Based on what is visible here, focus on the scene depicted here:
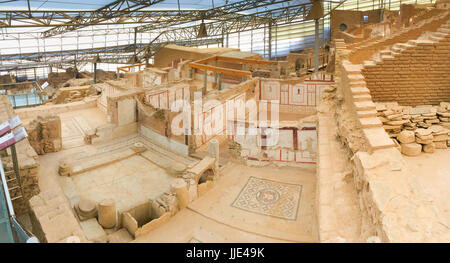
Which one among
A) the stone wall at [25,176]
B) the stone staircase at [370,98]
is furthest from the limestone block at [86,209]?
the stone staircase at [370,98]

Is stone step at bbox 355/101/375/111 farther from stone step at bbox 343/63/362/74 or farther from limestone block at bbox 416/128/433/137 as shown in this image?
stone step at bbox 343/63/362/74

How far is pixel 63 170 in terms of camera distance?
9828 mm

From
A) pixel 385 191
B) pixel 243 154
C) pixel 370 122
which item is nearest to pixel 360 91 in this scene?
pixel 370 122

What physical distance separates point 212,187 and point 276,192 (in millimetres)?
1598

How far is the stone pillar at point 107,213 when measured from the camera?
7.41 meters

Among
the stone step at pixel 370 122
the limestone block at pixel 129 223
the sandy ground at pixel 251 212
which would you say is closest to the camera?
the stone step at pixel 370 122

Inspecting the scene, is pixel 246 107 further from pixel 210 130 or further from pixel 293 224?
pixel 293 224

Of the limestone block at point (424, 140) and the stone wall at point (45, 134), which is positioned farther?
the stone wall at point (45, 134)

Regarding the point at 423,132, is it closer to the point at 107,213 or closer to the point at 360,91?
the point at 360,91

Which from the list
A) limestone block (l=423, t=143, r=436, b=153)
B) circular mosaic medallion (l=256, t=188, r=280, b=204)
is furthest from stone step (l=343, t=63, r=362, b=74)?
circular mosaic medallion (l=256, t=188, r=280, b=204)

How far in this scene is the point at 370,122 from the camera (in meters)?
5.36

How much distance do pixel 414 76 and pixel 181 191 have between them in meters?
5.35

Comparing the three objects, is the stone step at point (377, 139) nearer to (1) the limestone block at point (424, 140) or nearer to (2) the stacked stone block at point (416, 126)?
(2) the stacked stone block at point (416, 126)

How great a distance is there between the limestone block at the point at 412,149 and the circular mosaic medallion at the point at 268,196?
3268 millimetres
